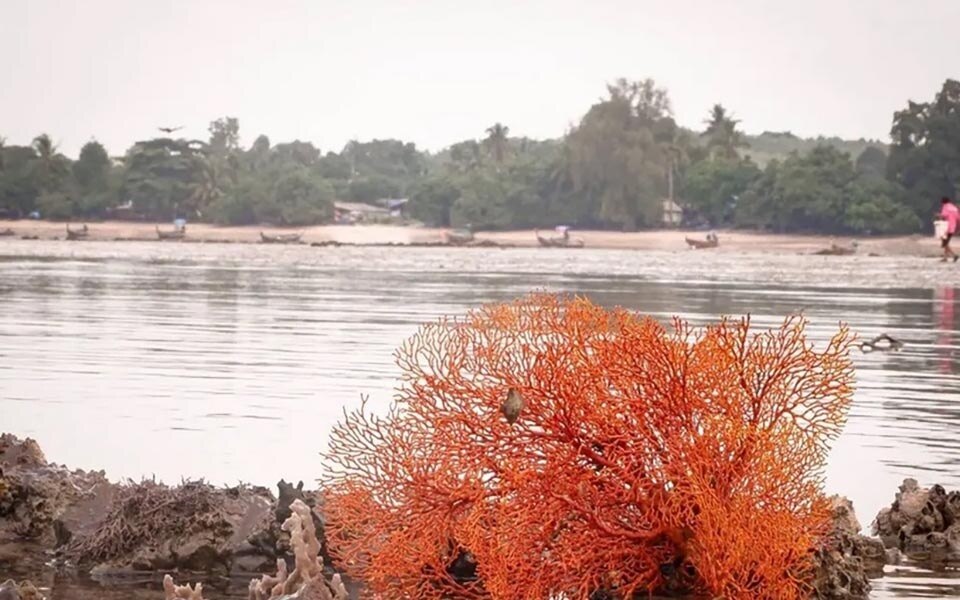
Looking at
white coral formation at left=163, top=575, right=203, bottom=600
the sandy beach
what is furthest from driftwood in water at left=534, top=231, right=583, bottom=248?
white coral formation at left=163, top=575, right=203, bottom=600

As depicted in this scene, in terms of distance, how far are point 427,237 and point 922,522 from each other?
156m

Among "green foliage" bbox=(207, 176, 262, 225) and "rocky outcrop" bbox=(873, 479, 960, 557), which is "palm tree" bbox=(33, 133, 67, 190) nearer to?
"green foliage" bbox=(207, 176, 262, 225)

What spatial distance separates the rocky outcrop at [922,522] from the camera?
17.3 meters

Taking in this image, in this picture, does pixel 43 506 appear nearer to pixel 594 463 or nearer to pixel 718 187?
pixel 594 463

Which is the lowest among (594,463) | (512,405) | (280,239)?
(280,239)

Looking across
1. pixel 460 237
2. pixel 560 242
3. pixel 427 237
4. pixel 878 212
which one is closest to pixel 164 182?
pixel 427 237

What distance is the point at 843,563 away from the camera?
48.0ft

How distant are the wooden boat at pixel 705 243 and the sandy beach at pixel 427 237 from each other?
27.8 inches

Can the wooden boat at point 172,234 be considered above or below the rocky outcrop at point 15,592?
below

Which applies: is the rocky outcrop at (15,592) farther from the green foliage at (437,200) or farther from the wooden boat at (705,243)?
the green foliage at (437,200)

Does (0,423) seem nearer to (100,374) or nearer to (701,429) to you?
(100,374)

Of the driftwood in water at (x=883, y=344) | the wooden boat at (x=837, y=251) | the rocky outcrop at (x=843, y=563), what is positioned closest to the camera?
the rocky outcrop at (x=843, y=563)

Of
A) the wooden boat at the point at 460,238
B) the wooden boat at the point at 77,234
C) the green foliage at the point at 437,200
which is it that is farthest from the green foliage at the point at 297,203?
the wooden boat at the point at 77,234

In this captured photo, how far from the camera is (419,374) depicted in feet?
43.9
